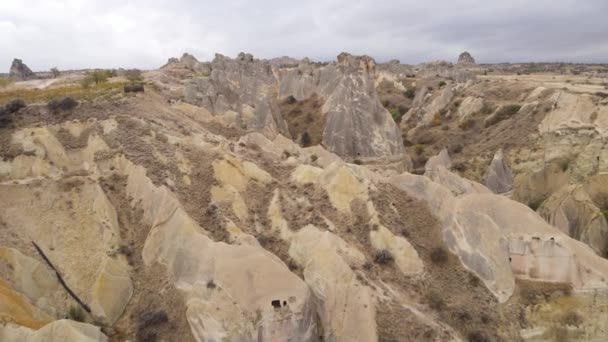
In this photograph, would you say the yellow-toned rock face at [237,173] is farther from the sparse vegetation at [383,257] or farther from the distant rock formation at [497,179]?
the distant rock formation at [497,179]

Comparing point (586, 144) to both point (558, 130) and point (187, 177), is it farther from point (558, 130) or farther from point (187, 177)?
point (187, 177)

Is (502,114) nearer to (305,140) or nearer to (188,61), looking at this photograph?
(305,140)

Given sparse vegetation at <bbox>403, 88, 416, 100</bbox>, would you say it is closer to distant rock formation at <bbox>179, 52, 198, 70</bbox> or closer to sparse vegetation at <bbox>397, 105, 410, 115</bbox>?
sparse vegetation at <bbox>397, 105, 410, 115</bbox>

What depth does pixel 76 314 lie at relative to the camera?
16.6 m

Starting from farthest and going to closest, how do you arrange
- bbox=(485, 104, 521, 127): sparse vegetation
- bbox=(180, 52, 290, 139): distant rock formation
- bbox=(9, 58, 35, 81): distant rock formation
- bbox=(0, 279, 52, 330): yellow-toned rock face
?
bbox=(9, 58, 35, 81): distant rock formation < bbox=(485, 104, 521, 127): sparse vegetation < bbox=(180, 52, 290, 139): distant rock formation < bbox=(0, 279, 52, 330): yellow-toned rock face

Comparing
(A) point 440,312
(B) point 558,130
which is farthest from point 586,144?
(A) point 440,312

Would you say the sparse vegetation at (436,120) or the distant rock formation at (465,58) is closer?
the sparse vegetation at (436,120)

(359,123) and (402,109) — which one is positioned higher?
(359,123)

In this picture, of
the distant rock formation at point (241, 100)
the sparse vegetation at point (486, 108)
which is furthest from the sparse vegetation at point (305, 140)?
the sparse vegetation at point (486, 108)

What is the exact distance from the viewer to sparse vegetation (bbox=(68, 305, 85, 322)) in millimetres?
16500

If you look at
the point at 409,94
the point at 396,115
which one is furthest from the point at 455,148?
the point at 409,94

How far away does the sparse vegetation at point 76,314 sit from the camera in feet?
54.1

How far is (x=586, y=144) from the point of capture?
3541cm

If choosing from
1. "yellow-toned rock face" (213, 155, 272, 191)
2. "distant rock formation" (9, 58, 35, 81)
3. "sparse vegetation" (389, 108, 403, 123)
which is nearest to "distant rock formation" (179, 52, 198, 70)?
"distant rock formation" (9, 58, 35, 81)
